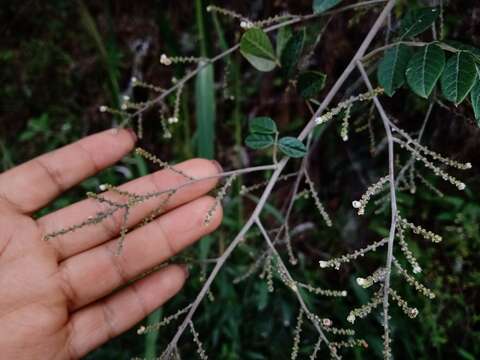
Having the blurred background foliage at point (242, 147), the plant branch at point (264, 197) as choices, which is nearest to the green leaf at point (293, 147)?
the plant branch at point (264, 197)

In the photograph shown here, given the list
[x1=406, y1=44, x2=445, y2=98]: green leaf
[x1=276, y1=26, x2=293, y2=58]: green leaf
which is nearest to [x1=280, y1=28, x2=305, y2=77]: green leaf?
[x1=276, y1=26, x2=293, y2=58]: green leaf

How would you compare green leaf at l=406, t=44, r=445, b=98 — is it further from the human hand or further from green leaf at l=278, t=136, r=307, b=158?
the human hand

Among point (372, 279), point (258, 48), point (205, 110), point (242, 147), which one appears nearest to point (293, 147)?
point (258, 48)

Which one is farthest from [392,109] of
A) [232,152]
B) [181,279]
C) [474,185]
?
[181,279]

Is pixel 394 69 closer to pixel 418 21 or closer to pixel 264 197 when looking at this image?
pixel 418 21

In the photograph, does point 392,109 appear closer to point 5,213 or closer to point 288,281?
point 288,281
